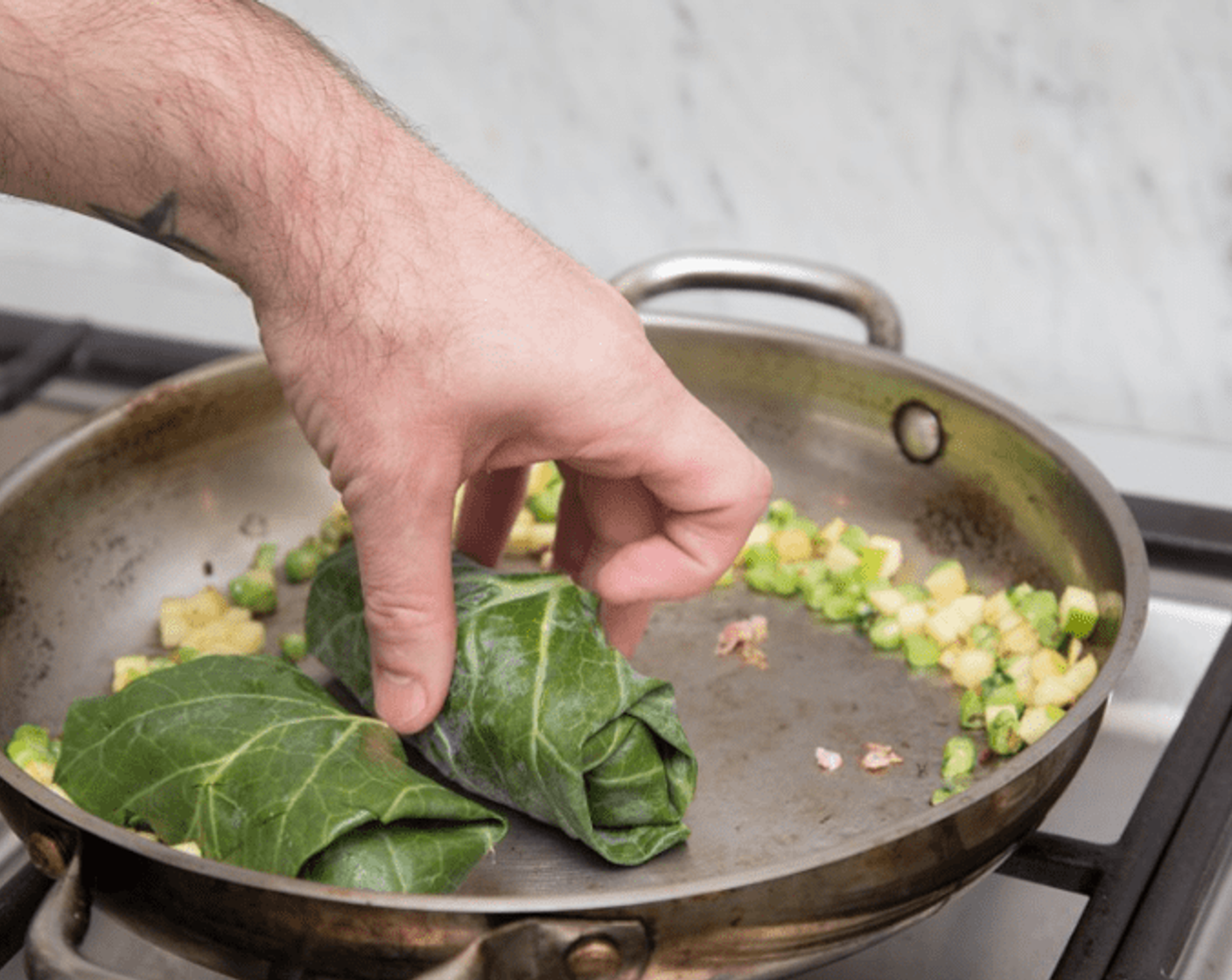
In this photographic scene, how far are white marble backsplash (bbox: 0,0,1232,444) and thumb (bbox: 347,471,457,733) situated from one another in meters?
0.90

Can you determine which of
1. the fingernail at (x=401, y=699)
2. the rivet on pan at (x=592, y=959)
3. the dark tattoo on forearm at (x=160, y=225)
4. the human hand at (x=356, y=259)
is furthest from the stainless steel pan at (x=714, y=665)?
the dark tattoo on forearm at (x=160, y=225)

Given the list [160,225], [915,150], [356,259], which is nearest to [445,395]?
[356,259]

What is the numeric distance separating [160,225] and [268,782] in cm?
39

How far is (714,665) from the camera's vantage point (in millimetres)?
1414

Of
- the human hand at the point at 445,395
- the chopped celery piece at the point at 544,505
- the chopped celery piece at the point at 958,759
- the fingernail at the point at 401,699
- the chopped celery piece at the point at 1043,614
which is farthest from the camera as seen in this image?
the chopped celery piece at the point at 544,505

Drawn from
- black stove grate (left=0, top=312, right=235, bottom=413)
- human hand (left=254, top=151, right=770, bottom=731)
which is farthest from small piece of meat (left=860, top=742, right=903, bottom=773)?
black stove grate (left=0, top=312, right=235, bottom=413)

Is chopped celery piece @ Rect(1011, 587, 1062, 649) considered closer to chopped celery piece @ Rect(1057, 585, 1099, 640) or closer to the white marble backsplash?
chopped celery piece @ Rect(1057, 585, 1099, 640)

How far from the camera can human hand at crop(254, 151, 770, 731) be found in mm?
990

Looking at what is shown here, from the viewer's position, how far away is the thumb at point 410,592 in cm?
104

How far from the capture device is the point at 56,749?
1.28 m

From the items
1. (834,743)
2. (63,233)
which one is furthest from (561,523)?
(63,233)

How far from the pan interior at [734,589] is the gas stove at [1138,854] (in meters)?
0.10

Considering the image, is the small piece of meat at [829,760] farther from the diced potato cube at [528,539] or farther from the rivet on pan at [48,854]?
the rivet on pan at [48,854]

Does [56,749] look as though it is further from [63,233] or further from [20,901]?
[63,233]
